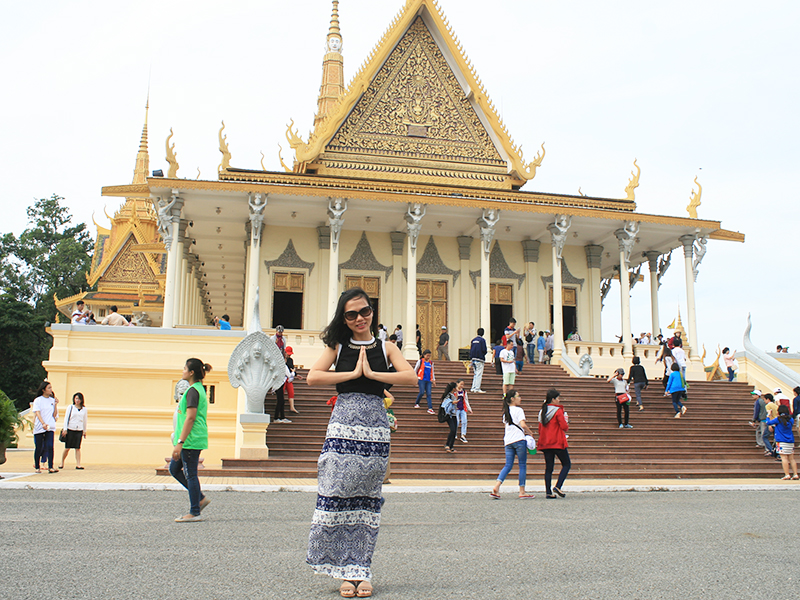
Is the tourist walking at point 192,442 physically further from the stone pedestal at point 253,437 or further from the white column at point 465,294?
the white column at point 465,294

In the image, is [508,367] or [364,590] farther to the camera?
[508,367]

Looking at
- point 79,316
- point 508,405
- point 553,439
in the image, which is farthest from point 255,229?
point 553,439

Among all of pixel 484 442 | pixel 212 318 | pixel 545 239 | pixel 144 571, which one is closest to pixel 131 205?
pixel 212 318

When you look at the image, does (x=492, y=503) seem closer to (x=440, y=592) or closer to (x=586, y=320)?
(x=440, y=592)

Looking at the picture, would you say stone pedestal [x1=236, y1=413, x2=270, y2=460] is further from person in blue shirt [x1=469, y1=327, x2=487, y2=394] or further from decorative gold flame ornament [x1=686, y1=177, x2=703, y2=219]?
decorative gold flame ornament [x1=686, y1=177, x2=703, y2=219]

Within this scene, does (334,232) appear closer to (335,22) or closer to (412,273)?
(412,273)

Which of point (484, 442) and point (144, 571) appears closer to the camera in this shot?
point (144, 571)

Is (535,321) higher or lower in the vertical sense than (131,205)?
lower

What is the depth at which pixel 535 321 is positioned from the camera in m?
22.3

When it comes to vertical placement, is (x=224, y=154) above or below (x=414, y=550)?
above

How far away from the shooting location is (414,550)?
5059 mm

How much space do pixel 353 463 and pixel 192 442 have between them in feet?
9.56

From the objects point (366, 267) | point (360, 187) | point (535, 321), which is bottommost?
A: point (535, 321)

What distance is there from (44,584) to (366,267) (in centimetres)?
1813
